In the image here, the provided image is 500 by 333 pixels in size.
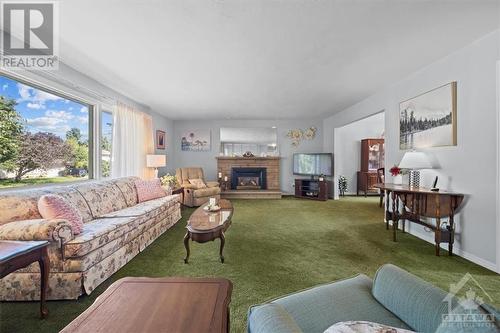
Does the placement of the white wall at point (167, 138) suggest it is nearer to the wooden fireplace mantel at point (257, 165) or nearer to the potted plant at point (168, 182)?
the potted plant at point (168, 182)

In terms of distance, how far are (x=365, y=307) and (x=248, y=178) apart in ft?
19.4

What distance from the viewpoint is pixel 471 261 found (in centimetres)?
245

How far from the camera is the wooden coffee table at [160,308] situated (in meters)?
0.91

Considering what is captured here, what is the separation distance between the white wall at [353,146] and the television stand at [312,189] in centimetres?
107

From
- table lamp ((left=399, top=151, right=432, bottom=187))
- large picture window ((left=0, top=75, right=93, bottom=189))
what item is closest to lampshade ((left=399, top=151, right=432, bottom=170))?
table lamp ((left=399, top=151, right=432, bottom=187))

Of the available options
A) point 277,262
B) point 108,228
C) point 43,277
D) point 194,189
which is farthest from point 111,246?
point 194,189

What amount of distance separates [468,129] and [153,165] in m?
5.17

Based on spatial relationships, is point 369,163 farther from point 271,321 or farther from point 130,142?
point 271,321

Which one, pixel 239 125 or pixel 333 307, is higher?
pixel 239 125

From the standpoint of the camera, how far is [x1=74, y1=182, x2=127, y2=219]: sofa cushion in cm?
275

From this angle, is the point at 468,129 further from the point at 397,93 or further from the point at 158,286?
the point at 158,286

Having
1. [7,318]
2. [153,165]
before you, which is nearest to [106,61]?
[153,165]

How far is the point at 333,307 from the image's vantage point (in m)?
1.03

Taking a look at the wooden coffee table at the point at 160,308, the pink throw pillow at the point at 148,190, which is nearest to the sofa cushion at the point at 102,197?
the pink throw pillow at the point at 148,190
